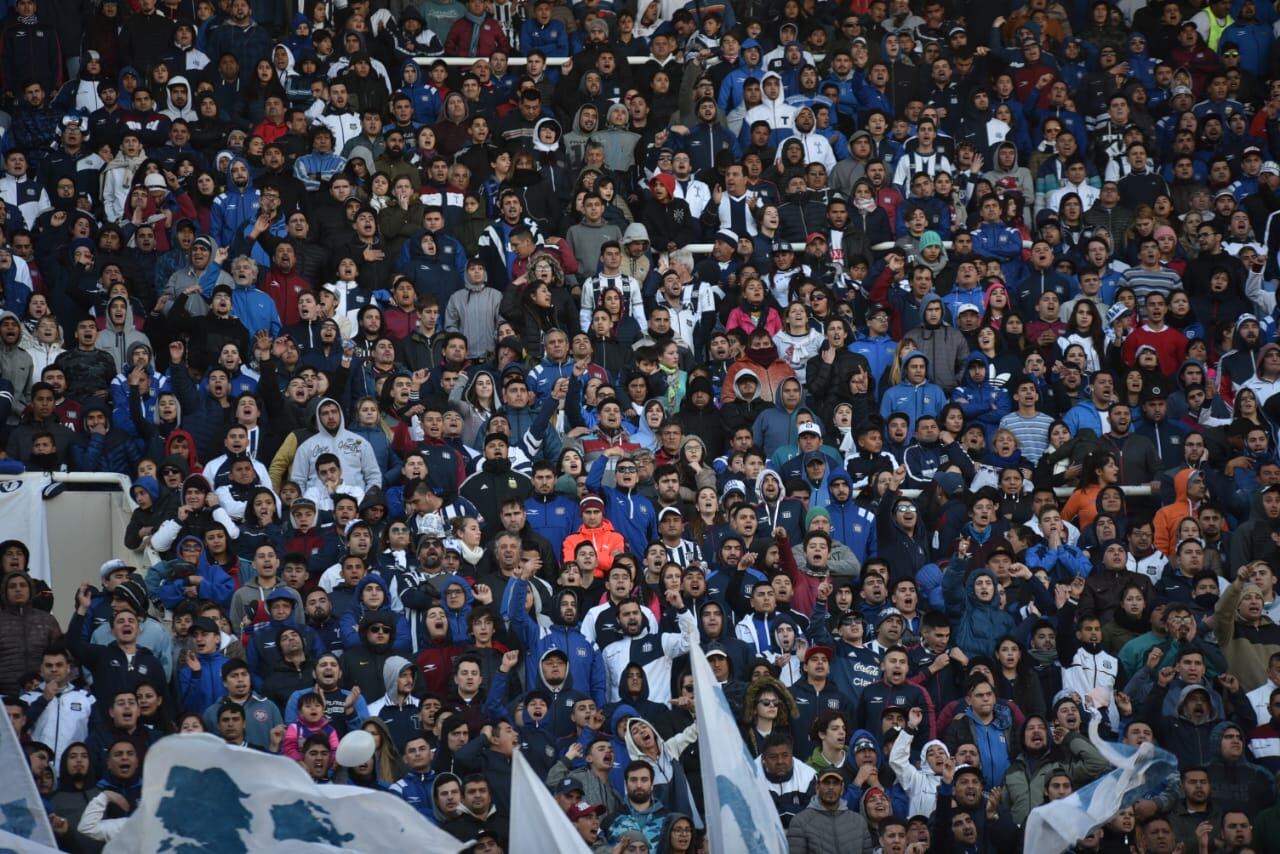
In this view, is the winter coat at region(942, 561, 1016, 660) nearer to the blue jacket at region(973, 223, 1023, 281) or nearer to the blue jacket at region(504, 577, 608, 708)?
the blue jacket at region(504, 577, 608, 708)

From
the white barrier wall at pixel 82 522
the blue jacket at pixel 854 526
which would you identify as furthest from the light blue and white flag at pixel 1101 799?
the white barrier wall at pixel 82 522

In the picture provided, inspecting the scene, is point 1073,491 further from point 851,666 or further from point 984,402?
point 851,666

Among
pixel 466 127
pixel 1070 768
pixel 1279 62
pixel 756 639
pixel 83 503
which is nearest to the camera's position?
pixel 1070 768

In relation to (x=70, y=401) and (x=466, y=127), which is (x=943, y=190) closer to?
(x=466, y=127)

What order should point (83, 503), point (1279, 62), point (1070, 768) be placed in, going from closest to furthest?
point (1070, 768), point (83, 503), point (1279, 62)

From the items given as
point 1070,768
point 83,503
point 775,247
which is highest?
point 775,247

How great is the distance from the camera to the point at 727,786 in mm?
12523

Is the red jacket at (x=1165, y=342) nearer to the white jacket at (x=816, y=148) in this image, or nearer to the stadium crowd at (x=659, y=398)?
the stadium crowd at (x=659, y=398)

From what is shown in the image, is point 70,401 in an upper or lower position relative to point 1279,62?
lower

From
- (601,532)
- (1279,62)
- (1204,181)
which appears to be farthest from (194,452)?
(1279,62)

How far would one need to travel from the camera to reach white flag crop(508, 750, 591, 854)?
11.8 meters

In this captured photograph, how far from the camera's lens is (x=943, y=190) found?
21.5 m

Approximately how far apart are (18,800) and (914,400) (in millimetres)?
9220

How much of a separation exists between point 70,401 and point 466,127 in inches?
213
